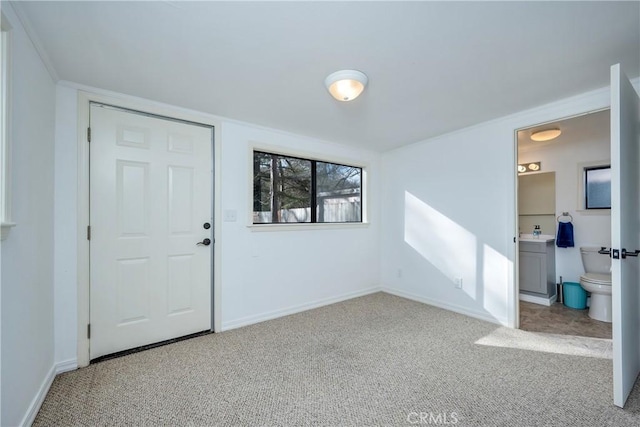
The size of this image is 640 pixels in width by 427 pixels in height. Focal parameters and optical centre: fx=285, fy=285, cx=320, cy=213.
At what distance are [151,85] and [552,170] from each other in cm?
500

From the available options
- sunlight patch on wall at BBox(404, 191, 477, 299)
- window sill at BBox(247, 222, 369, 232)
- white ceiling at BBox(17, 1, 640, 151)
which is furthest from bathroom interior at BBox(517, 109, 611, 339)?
window sill at BBox(247, 222, 369, 232)

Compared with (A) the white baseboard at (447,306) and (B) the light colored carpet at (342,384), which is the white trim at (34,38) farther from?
(A) the white baseboard at (447,306)

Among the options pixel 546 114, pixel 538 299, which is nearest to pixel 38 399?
pixel 546 114

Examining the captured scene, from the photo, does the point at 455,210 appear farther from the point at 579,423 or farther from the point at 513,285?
the point at 579,423

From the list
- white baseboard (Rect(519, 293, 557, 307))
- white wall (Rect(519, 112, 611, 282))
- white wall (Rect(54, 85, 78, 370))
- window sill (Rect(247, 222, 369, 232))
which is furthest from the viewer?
white baseboard (Rect(519, 293, 557, 307))

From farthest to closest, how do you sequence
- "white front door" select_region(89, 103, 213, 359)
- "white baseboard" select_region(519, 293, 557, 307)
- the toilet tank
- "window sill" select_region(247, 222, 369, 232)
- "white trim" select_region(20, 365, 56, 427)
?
"white baseboard" select_region(519, 293, 557, 307), the toilet tank, "window sill" select_region(247, 222, 369, 232), "white front door" select_region(89, 103, 213, 359), "white trim" select_region(20, 365, 56, 427)

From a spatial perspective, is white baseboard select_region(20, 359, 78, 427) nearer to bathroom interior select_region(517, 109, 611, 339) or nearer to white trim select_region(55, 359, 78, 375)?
white trim select_region(55, 359, 78, 375)

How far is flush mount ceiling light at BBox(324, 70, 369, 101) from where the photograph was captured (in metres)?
2.04

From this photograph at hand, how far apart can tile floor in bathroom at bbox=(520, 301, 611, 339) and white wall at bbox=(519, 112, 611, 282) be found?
0.64m

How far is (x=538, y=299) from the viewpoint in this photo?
3.80 m

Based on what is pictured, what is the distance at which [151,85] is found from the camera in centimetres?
226

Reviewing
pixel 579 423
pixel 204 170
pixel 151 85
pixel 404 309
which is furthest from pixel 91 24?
pixel 404 309

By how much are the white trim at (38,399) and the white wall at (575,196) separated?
18.0 feet

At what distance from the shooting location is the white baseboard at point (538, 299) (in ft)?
12.2
